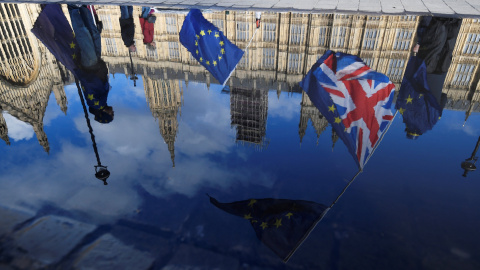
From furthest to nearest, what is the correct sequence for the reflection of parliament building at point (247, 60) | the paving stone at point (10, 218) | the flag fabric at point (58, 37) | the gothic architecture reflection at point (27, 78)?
the flag fabric at point (58, 37)
the reflection of parliament building at point (247, 60)
the gothic architecture reflection at point (27, 78)
the paving stone at point (10, 218)

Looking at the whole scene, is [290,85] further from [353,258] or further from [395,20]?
[395,20]

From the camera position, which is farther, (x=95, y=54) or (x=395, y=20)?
(x=395, y=20)

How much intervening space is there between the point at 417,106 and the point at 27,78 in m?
24.1

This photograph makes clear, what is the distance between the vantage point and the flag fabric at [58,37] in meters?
18.4

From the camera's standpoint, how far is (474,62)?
24922 millimetres

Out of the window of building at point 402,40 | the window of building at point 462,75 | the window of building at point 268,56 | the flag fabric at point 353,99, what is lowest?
the window of building at point 268,56

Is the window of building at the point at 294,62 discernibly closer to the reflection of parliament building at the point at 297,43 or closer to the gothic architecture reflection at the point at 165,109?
the reflection of parliament building at the point at 297,43

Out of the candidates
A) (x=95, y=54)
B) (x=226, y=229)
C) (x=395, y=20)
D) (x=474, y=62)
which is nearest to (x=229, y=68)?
(x=226, y=229)

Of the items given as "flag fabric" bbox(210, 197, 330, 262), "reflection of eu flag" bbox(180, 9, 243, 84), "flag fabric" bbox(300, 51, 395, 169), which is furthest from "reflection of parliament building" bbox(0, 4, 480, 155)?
"flag fabric" bbox(210, 197, 330, 262)

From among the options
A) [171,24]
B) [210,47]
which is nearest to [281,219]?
[210,47]

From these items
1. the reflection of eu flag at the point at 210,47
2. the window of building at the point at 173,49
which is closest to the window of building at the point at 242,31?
the window of building at the point at 173,49

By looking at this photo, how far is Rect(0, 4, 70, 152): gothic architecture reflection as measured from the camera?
45.6 feet

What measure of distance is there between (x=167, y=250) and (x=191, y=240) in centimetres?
67

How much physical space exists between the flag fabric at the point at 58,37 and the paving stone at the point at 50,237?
11390 millimetres
